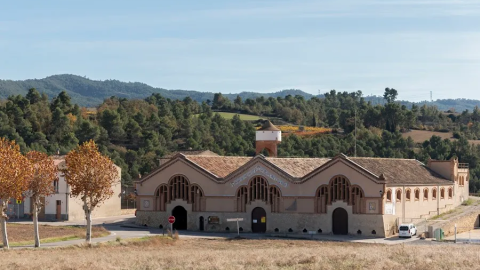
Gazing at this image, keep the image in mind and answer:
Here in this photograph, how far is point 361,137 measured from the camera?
130625 mm

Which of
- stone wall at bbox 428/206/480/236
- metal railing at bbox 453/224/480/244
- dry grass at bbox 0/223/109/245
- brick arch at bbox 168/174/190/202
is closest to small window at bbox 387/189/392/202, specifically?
stone wall at bbox 428/206/480/236

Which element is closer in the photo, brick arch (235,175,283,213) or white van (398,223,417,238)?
white van (398,223,417,238)

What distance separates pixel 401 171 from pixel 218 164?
16.2 meters

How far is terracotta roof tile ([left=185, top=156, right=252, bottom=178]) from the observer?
7012 centimetres

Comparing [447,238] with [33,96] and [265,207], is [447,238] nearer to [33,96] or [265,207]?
[265,207]

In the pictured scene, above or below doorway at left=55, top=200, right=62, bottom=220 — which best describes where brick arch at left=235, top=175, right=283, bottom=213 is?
above

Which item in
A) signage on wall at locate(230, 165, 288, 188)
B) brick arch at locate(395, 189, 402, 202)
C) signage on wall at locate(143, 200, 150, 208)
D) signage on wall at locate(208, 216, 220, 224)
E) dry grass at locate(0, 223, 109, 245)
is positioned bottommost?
dry grass at locate(0, 223, 109, 245)

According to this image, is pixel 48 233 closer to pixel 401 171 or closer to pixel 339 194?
pixel 339 194

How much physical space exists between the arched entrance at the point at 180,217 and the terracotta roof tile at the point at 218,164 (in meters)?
4.20

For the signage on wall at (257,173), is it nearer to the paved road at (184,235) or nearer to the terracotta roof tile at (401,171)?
the paved road at (184,235)

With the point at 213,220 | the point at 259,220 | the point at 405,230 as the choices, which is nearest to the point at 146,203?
the point at 213,220

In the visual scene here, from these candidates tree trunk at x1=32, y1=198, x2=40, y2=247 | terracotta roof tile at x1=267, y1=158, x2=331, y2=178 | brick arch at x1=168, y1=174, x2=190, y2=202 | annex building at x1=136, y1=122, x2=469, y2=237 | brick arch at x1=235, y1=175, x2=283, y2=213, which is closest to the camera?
tree trunk at x1=32, y1=198, x2=40, y2=247

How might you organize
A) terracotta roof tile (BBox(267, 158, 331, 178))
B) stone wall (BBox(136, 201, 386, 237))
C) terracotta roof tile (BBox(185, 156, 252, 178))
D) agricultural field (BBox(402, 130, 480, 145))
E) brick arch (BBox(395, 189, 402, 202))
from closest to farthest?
stone wall (BBox(136, 201, 386, 237)) < brick arch (BBox(395, 189, 402, 202)) < terracotta roof tile (BBox(267, 158, 331, 178)) < terracotta roof tile (BBox(185, 156, 252, 178)) < agricultural field (BBox(402, 130, 480, 145))

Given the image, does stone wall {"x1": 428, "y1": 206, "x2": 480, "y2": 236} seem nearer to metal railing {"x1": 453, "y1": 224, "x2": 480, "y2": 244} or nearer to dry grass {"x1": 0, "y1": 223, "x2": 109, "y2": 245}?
metal railing {"x1": 453, "y1": 224, "x2": 480, "y2": 244}
